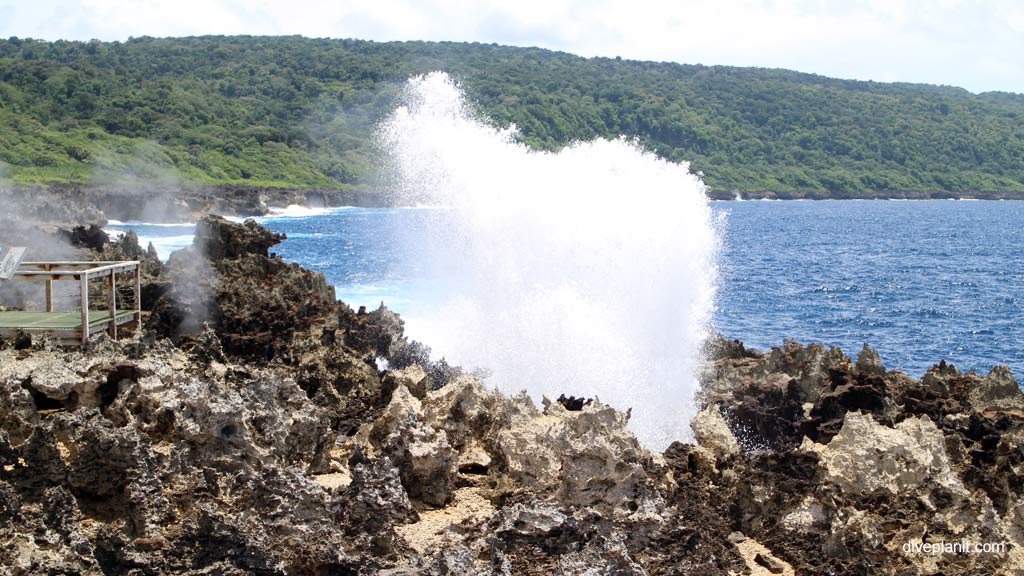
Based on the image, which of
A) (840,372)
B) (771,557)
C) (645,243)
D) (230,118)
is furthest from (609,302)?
(230,118)

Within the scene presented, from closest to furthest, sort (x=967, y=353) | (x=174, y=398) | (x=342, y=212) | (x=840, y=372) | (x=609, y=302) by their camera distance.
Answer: (x=174, y=398), (x=840, y=372), (x=609, y=302), (x=967, y=353), (x=342, y=212)

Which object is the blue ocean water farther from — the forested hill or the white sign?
the forested hill

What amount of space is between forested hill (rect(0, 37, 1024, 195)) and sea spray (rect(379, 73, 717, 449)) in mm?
60243

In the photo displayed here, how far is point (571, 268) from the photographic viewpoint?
23.6m

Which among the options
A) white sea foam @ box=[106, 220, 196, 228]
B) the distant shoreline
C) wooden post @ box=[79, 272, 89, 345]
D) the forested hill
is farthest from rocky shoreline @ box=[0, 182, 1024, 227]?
the distant shoreline

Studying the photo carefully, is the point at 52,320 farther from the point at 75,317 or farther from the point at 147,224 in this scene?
the point at 147,224

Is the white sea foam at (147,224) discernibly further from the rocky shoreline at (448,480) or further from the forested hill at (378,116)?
the rocky shoreline at (448,480)

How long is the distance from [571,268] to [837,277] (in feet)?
114

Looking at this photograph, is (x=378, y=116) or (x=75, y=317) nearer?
(x=75, y=317)

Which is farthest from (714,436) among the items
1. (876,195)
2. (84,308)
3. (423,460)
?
(876,195)

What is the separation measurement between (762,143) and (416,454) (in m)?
156

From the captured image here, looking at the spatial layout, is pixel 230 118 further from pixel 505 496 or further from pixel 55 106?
pixel 505 496

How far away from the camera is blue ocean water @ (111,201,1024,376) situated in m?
34.2

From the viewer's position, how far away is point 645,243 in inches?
940
